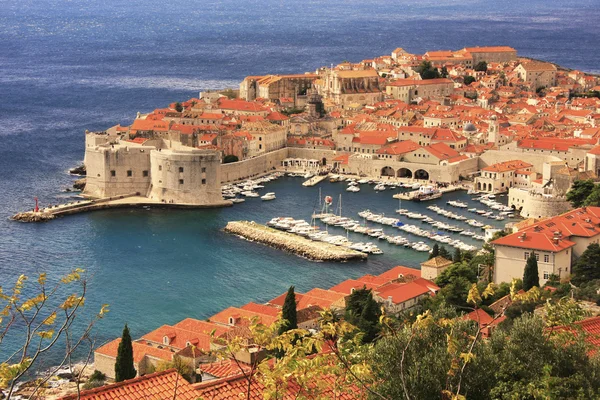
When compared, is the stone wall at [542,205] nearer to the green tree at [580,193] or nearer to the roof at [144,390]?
the green tree at [580,193]

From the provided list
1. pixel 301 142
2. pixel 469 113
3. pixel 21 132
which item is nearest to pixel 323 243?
pixel 301 142

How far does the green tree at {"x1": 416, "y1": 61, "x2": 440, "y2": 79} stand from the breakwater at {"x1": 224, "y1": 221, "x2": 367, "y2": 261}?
27.2m

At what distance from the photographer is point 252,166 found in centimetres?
4034

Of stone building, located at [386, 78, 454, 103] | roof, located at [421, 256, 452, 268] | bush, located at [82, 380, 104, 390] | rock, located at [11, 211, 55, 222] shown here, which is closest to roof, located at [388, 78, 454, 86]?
stone building, located at [386, 78, 454, 103]

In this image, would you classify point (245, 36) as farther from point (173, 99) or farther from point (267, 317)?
point (267, 317)

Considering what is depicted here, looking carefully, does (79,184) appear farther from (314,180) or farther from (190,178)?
(314,180)

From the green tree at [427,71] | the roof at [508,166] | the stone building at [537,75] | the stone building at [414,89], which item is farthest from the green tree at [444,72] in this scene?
the roof at [508,166]

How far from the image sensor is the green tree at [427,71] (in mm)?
56581

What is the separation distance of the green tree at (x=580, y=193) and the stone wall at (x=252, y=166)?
1337cm

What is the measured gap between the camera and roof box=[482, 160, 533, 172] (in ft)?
122

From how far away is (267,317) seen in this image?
1972cm

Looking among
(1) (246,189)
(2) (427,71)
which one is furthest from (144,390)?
(2) (427,71)

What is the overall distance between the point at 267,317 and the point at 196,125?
952 inches

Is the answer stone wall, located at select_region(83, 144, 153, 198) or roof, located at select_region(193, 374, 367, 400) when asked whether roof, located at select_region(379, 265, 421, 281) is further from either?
roof, located at select_region(193, 374, 367, 400)
